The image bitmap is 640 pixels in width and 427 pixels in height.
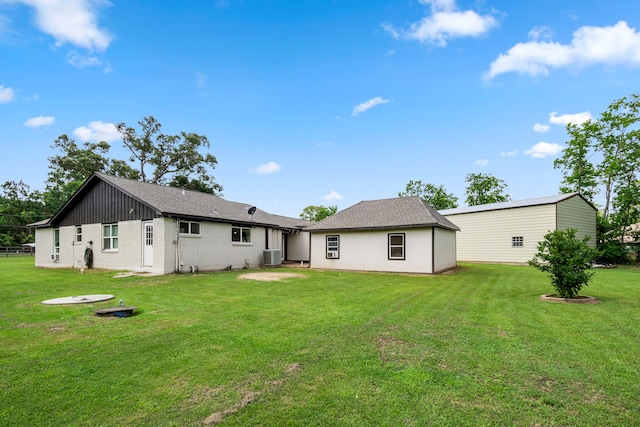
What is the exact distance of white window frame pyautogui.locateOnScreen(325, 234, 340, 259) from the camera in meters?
18.0

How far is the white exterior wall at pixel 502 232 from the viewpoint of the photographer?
20719 millimetres

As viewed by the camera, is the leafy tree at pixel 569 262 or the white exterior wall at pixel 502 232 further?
the white exterior wall at pixel 502 232

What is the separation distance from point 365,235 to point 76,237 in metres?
17.2

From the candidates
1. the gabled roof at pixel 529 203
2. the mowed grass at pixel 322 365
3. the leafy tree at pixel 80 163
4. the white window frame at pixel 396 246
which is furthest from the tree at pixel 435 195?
the leafy tree at pixel 80 163

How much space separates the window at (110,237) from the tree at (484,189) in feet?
131

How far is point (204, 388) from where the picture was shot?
3260mm

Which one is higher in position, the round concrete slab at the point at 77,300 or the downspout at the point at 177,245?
the downspout at the point at 177,245

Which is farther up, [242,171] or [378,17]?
[378,17]

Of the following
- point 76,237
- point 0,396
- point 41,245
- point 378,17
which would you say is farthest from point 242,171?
point 0,396

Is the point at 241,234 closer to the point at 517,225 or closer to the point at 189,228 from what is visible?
the point at 189,228

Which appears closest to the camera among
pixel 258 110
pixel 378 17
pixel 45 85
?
pixel 378 17

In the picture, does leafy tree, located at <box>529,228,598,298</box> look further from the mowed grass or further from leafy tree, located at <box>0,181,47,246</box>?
leafy tree, located at <box>0,181,47,246</box>

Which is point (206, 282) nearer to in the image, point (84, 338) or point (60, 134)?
point (84, 338)

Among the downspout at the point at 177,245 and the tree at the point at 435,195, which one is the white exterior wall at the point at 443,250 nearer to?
the downspout at the point at 177,245
